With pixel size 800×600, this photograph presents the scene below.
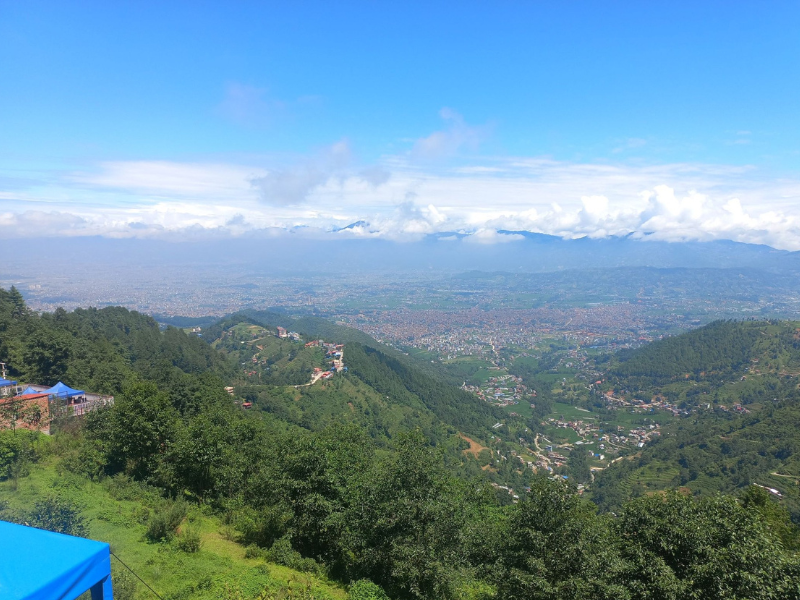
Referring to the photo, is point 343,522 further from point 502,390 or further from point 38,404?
point 502,390

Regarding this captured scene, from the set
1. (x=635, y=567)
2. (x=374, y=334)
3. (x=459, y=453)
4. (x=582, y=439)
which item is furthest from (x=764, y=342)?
(x=635, y=567)

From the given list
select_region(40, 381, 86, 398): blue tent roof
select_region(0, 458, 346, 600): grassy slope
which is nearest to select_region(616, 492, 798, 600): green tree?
select_region(0, 458, 346, 600): grassy slope

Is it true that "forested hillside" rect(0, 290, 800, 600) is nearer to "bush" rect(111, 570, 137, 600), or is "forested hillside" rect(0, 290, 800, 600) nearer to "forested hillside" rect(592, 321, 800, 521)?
"bush" rect(111, 570, 137, 600)

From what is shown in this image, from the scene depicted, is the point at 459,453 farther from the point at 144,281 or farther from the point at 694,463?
the point at 144,281

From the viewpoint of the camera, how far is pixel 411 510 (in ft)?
27.5

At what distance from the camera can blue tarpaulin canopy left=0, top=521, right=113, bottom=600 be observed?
304 centimetres

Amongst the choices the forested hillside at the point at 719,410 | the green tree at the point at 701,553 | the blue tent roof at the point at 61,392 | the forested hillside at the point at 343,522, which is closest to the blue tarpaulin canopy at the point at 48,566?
the forested hillside at the point at 343,522

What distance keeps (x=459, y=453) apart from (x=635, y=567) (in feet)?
141

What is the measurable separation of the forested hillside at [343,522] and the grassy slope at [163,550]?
0.05 metres

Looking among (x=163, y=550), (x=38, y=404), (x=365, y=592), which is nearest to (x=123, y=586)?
(x=163, y=550)

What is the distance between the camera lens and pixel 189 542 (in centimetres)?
982

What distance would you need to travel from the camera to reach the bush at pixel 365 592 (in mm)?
8188

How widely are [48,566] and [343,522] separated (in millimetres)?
7593

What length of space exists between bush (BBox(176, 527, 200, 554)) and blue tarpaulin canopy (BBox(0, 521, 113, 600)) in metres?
7.23
